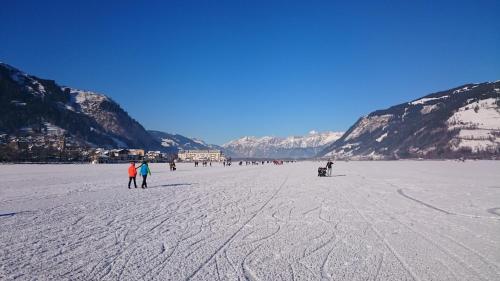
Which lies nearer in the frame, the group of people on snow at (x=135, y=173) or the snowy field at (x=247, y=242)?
the snowy field at (x=247, y=242)

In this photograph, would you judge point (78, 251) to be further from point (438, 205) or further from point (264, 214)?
point (438, 205)

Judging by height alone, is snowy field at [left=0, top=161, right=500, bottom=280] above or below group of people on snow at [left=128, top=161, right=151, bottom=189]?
below

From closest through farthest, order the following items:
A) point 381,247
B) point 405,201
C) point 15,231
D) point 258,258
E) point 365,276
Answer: point 365,276
point 258,258
point 381,247
point 15,231
point 405,201

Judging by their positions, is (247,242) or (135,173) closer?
(247,242)

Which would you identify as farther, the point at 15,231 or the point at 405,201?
the point at 405,201

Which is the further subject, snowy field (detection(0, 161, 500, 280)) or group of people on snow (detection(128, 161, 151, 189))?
group of people on snow (detection(128, 161, 151, 189))

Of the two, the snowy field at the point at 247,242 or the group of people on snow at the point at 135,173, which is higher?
the group of people on snow at the point at 135,173

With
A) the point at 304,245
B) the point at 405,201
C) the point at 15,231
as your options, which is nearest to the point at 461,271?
the point at 304,245

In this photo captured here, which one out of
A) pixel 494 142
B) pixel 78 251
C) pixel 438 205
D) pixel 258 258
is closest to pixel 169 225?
pixel 78 251

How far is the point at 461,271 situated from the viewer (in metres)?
6.41

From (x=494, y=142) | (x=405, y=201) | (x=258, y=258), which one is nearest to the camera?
(x=258, y=258)

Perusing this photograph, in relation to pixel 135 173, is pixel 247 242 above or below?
below

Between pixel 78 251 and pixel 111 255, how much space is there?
72cm

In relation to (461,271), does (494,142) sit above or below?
above
